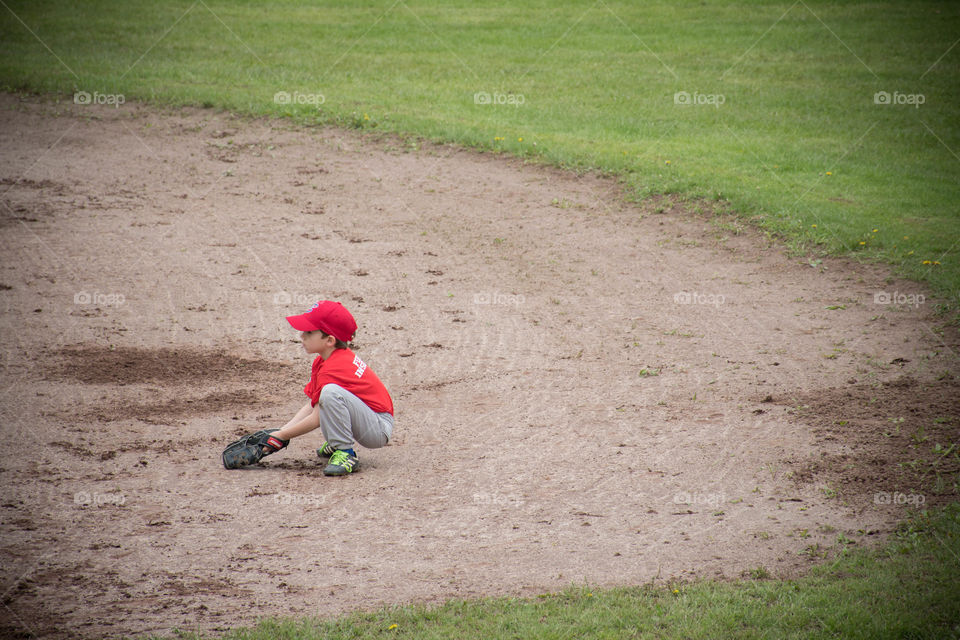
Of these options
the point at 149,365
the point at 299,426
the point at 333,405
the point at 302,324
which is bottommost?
the point at 299,426

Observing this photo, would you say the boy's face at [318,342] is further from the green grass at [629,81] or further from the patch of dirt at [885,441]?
the green grass at [629,81]

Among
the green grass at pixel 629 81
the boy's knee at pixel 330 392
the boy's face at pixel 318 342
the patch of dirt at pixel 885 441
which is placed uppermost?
the green grass at pixel 629 81

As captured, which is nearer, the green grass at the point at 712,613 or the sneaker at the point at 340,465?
the green grass at the point at 712,613

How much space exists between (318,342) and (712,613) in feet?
10.6

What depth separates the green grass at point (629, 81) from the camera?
42.2 ft

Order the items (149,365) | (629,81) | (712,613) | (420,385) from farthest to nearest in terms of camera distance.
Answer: (629,81) < (149,365) < (420,385) < (712,613)

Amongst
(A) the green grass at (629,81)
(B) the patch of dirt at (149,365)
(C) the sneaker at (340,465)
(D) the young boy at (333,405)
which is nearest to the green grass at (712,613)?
(C) the sneaker at (340,465)

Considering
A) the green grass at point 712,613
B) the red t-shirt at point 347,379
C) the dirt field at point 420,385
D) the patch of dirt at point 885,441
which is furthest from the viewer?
the red t-shirt at point 347,379

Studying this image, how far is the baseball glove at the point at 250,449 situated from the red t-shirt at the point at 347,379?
0.39 meters

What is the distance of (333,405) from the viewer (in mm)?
6227

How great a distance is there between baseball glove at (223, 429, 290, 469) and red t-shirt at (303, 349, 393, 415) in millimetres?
393

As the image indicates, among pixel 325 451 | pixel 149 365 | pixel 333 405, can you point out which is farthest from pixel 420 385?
pixel 149 365

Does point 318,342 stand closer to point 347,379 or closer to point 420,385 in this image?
point 347,379

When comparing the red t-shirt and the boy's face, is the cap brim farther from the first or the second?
the red t-shirt
